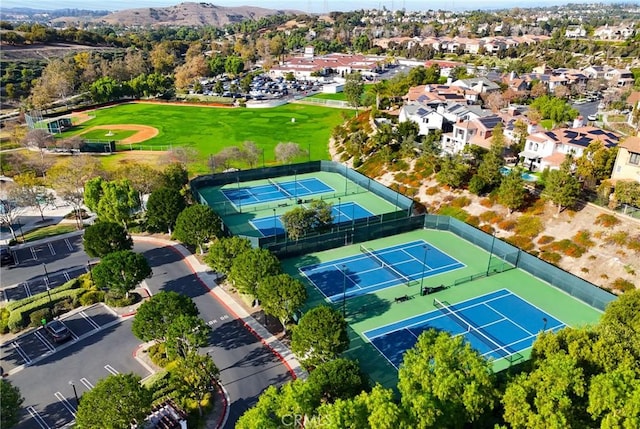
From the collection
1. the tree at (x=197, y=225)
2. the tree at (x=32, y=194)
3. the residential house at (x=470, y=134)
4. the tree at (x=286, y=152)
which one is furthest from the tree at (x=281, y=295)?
the residential house at (x=470, y=134)

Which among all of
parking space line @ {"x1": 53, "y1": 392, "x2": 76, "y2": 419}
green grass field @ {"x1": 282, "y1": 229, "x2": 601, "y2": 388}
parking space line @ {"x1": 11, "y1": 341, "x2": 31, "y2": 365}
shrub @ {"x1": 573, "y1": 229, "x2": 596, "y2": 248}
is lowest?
parking space line @ {"x1": 11, "y1": 341, "x2": 31, "y2": 365}

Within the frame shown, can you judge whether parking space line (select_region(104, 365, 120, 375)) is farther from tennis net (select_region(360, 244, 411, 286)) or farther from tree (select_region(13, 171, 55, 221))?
tree (select_region(13, 171, 55, 221))

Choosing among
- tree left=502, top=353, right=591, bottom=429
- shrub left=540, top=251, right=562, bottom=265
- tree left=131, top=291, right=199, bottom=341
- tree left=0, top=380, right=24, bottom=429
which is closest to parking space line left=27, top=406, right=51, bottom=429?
tree left=0, top=380, right=24, bottom=429

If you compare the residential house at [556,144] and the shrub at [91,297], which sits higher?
the residential house at [556,144]

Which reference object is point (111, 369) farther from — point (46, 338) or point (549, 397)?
point (549, 397)

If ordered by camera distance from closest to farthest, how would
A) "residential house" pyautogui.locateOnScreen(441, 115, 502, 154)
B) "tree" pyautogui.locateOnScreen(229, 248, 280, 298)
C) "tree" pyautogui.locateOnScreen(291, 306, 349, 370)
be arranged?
1. "tree" pyautogui.locateOnScreen(291, 306, 349, 370)
2. "tree" pyautogui.locateOnScreen(229, 248, 280, 298)
3. "residential house" pyautogui.locateOnScreen(441, 115, 502, 154)

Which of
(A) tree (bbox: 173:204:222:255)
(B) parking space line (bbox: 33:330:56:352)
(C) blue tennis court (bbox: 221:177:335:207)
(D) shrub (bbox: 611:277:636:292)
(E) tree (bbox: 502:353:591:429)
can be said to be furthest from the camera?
(C) blue tennis court (bbox: 221:177:335:207)

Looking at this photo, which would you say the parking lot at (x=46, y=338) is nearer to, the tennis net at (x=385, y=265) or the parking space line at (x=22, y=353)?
the parking space line at (x=22, y=353)
